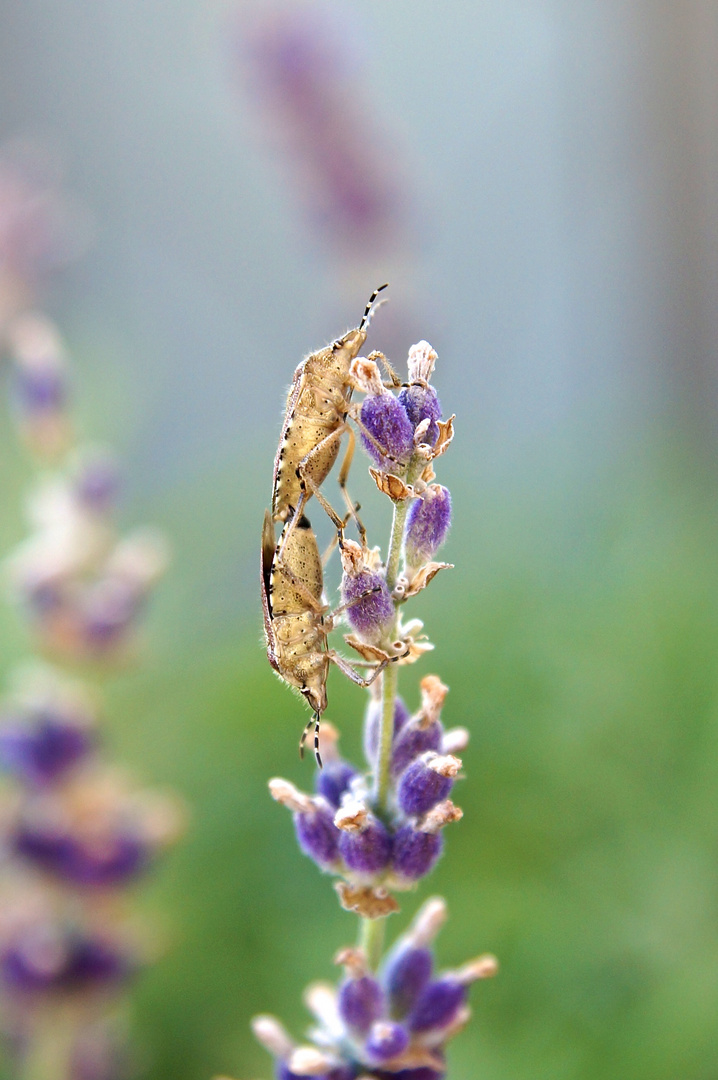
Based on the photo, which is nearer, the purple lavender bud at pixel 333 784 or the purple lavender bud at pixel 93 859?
the purple lavender bud at pixel 333 784

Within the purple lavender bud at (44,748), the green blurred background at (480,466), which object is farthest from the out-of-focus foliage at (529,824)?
the purple lavender bud at (44,748)

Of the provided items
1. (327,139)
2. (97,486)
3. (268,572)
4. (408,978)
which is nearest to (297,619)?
(268,572)

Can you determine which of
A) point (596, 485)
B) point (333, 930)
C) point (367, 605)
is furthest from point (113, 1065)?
point (596, 485)

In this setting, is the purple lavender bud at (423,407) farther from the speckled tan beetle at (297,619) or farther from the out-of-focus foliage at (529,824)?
the out-of-focus foliage at (529,824)

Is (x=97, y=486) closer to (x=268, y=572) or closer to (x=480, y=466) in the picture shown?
(x=268, y=572)

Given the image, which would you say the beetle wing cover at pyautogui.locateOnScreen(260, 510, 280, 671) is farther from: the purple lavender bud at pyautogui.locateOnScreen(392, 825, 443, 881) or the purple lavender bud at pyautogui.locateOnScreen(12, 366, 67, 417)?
the purple lavender bud at pyautogui.locateOnScreen(12, 366, 67, 417)

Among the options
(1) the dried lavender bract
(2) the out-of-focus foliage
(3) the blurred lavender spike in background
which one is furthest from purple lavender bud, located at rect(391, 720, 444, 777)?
(3) the blurred lavender spike in background
